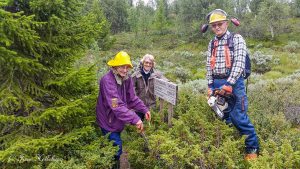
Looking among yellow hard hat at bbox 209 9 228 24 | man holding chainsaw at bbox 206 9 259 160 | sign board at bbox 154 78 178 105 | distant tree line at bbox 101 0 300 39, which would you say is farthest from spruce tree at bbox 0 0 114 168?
distant tree line at bbox 101 0 300 39

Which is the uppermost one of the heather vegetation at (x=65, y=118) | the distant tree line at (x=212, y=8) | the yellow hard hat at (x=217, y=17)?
the distant tree line at (x=212, y=8)

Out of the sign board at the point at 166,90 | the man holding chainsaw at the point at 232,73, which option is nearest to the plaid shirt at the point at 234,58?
the man holding chainsaw at the point at 232,73

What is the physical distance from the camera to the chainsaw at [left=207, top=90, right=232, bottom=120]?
451cm

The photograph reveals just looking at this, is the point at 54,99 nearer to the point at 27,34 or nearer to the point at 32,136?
the point at 32,136

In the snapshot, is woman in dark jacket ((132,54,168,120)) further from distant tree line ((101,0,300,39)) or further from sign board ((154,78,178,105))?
distant tree line ((101,0,300,39))

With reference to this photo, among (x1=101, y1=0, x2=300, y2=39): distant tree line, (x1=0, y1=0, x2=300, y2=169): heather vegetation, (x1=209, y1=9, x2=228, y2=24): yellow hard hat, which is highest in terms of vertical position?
(x1=101, y1=0, x2=300, y2=39): distant tree line

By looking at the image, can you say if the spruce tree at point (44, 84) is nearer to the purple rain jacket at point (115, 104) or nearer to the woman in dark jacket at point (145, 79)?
the purple rain jacket at point (115, 104)

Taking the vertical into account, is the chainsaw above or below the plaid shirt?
below

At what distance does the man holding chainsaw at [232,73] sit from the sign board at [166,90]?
2.24ft

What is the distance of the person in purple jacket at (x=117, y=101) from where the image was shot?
4113mm

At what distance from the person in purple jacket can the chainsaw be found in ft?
3.48

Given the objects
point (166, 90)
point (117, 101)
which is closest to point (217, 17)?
point (166, 90)

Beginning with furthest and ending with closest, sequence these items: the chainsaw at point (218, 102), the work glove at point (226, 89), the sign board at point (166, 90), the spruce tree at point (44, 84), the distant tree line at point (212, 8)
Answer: the distant tree line at point (212, 8), the sign board at point (166, 90), the chainsaw at point (218, 102), the work glove at point (226, 89), the spruce tree at point (44, 84)

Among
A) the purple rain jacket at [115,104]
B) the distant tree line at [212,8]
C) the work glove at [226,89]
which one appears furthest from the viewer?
the distant tree line at [212,8]
